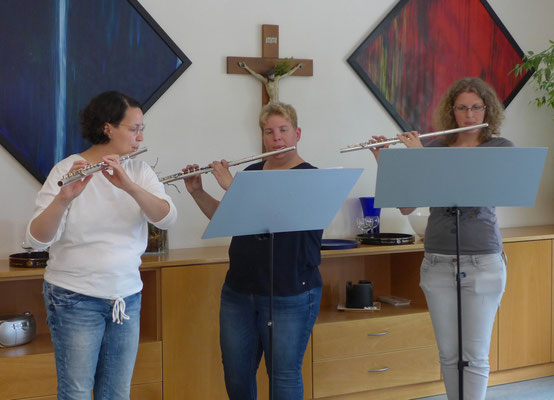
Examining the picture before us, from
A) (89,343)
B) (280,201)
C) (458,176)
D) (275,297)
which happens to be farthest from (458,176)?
(89,343)

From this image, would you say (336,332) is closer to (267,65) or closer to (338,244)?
(338,244)

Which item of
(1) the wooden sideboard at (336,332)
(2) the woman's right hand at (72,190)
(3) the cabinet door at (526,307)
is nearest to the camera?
(2) the woman's right hand at (72,190)

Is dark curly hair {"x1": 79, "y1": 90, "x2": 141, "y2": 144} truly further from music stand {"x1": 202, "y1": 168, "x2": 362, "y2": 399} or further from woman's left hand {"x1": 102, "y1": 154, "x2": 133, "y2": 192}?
music stand {"x1": 202, "y1": 168, "x2": 362, "y2": 399}

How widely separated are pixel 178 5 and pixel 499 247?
73.0 inches

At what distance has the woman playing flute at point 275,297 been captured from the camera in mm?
2402

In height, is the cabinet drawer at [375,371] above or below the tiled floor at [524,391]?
above

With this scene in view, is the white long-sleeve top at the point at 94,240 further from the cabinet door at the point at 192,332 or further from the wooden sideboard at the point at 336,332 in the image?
the cabinet door at the point at 192,332

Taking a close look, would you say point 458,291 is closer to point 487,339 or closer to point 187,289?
point 487,339

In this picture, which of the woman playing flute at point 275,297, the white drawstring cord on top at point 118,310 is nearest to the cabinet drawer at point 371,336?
the woman playing flute at point 275,297

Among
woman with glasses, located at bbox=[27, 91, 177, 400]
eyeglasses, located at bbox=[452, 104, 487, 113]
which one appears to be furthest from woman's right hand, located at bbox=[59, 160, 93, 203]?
eyeglasses, located at bbox=[452, 104, 487, 113]

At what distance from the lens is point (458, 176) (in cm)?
234

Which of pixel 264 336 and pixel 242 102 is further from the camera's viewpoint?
pixel 242 102

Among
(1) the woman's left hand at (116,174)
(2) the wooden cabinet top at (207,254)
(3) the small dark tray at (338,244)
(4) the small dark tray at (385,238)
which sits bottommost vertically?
(2) the wooden cabinet top at (207,254)

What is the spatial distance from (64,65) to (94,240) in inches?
53.6
